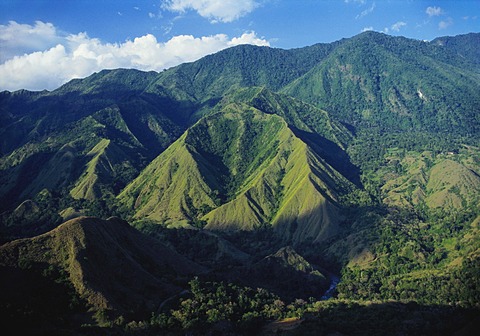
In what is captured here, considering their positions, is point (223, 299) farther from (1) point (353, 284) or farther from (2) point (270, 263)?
(1) point (353, 284)

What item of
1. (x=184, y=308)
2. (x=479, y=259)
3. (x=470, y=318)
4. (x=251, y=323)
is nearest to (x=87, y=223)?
(x=184, y=308)

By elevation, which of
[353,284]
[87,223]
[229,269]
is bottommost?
[353,284]

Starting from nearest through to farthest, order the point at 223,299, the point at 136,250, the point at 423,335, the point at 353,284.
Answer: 1. the point at 423,335
2. the point at 223,299
3. the point at 136,250
4. the point at 353,284

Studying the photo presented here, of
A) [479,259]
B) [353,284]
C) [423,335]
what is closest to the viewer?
[423,335]

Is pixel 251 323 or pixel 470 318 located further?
pixel 251 323

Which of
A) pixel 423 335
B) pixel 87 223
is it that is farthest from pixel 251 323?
pixel 87 223

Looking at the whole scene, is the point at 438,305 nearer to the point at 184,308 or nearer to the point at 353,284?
the point at 353,284

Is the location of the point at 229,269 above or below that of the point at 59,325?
below
